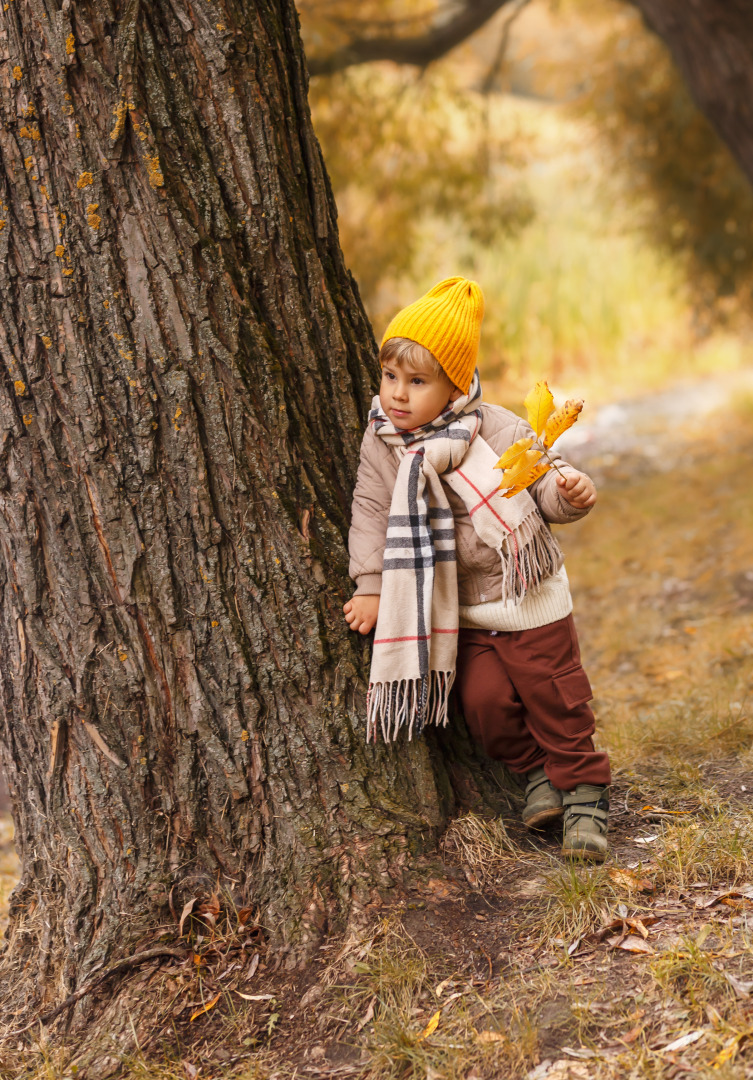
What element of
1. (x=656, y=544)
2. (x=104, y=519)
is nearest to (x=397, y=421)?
(x=104, y=519)

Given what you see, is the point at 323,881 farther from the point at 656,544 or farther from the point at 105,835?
the point at 656,544

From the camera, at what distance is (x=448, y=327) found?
7.59 ft

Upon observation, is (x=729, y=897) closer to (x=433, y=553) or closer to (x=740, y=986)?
(x=740, y=986)

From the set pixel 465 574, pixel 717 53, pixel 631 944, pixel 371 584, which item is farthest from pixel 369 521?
pixel 717 53

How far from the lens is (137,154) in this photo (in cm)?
207

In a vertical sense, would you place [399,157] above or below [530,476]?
above

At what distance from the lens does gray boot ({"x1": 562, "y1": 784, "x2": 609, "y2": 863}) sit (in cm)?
241

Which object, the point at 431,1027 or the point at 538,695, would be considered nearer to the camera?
the point at 431,1027

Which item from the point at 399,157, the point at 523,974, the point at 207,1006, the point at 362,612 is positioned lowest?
the point at 207,1006

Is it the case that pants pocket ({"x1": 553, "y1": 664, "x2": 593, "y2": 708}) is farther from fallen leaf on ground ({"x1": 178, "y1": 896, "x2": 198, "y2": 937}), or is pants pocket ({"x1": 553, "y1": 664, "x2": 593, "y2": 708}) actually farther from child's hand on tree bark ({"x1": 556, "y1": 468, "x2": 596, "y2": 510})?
fallen leaf on ground ({"x1": 178, "y1": 896, "x2": 198, "y2": 937})

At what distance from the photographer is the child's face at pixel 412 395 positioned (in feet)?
7.69

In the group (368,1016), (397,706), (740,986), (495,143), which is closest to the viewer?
(740,986)

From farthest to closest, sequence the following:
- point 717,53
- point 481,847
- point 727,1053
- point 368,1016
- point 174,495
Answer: point 717,53 → point 481,847 → point 174,495 → point 368,1016 → point 727,1053

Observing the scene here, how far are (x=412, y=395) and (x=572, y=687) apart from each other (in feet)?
2.85
